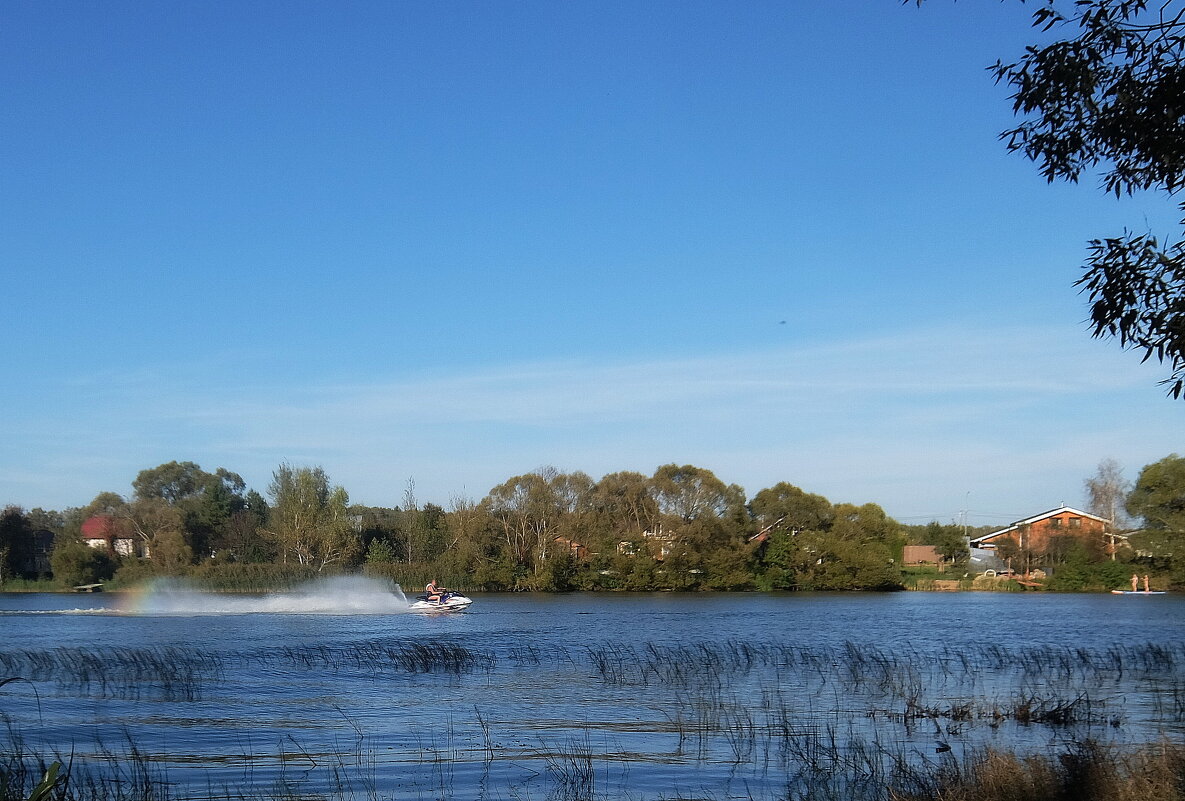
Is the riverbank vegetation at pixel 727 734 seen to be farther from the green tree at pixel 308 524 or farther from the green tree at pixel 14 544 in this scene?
the green tree at pixel 14 544

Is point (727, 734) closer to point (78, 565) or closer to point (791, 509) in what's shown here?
point (791, 509)

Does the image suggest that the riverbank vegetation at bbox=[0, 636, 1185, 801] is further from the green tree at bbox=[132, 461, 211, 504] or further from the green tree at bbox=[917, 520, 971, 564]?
the green tree at bbox=[132, 461, 211, 504]

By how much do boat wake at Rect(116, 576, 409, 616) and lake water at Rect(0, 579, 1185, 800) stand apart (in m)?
24.2

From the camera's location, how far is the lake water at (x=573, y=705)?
1667 centimetres

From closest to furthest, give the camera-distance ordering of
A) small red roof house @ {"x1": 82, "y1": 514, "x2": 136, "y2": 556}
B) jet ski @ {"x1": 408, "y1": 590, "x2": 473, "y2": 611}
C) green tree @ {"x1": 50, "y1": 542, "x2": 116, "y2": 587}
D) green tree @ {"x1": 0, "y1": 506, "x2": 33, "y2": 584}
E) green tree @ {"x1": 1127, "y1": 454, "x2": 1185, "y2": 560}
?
jet ski @ {"x1": 408, "y1": 590, "x2": 473, "y2": 611} < green tree @ {"x1": 1127, "y1": 454, "x2": 1185, "y2": 560} < green tree @ {"x1": 50, "y1": 542, "x2": 116, "y2": 587} < small red roof house @ {"x1": 82, "y1": 514, "x2": 136, "y2": 556} < green tree @ {"x1": 0, "y1": 506, "x2": 33, "y2": 584}

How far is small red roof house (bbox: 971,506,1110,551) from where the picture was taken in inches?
4112

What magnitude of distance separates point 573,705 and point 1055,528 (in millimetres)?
93534

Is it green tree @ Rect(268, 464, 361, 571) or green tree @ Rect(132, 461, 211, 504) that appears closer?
green tree @ Rect(268, 464, 361, 571)

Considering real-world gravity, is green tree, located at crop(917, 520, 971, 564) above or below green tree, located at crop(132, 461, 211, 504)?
below

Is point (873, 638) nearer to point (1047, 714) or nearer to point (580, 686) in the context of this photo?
point (580, 686)

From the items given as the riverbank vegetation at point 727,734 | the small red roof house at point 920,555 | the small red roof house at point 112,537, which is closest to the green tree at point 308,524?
the small red roof house at point 112,537

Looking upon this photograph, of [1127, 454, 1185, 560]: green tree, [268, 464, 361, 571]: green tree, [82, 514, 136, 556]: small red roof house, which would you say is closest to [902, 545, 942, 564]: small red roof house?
[1127, 454, 1185, 560]: green tree

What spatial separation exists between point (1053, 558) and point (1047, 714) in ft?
304

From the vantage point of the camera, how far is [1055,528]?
107 meters
